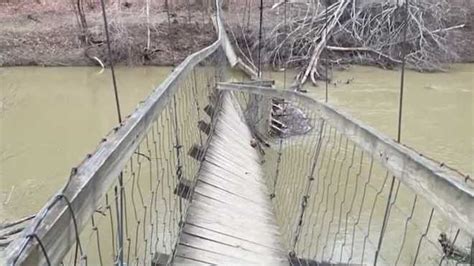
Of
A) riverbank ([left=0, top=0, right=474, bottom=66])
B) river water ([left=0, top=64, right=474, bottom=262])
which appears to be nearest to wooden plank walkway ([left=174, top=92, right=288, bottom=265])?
river water ([left=0, top=64, right=474, bottom=262])

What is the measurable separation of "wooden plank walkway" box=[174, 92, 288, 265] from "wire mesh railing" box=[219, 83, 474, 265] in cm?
11

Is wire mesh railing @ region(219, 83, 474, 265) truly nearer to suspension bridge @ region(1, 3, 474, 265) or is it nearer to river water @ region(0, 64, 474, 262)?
suspension bridge @ region(1, 3, 474, 265)

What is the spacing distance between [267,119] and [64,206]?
459 centimetres

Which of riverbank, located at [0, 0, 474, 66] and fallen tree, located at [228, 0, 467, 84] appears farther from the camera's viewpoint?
riverbank, located at [0, 0, 474, 66]

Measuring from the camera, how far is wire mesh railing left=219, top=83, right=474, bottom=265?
0.98 m

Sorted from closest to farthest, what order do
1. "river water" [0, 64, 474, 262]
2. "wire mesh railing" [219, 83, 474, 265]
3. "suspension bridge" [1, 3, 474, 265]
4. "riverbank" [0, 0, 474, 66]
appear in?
"suspension bridge" [1, 3, 474, 265] < "wire mesh railing" [219, 83, 474, 265] < "river water" [0, 64, 474, 262] < "riverbank" [0, 0, 474, 66]

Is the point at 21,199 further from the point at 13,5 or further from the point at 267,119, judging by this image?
the point at 13,5

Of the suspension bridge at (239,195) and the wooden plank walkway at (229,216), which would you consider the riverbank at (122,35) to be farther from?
the wooden plank walkway at (229,216)

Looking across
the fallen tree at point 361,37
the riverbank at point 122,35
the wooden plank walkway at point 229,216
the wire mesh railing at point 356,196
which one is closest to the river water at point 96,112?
the fallen tree at point 361,37

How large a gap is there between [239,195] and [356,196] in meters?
1.86

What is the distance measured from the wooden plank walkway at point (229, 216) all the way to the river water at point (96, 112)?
2098 millimetres

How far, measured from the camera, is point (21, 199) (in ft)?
15.3

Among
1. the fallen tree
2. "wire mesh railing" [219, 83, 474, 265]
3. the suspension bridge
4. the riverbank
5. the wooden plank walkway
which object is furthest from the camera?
the riverbank

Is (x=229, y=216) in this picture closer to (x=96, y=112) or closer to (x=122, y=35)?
(x=96, y=112)
